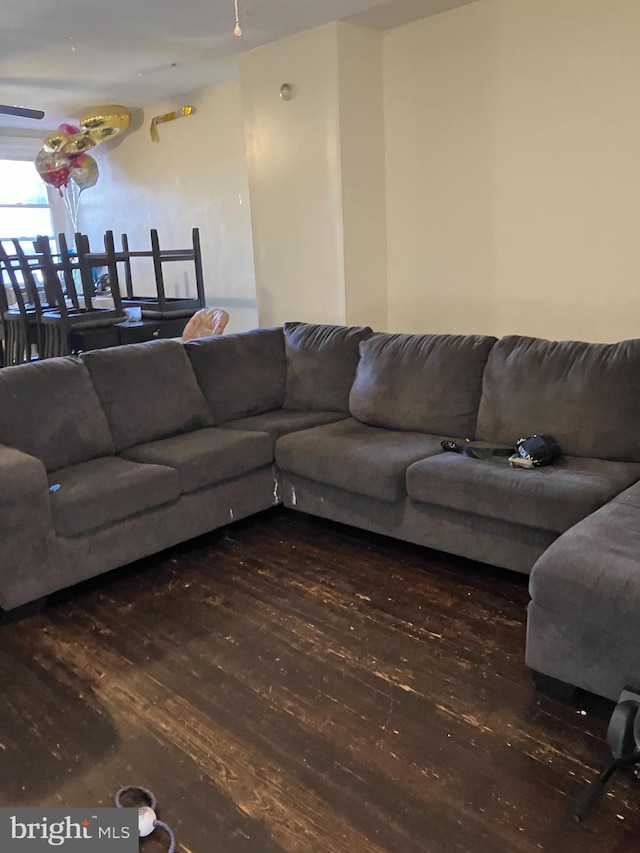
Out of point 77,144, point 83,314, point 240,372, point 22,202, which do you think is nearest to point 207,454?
point 240,372

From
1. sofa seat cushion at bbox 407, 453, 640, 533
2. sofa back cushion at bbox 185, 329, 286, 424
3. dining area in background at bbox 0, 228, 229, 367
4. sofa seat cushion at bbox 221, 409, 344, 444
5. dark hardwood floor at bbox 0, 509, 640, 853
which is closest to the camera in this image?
dark hardwood floor at bbox 0, 509, 640, 853

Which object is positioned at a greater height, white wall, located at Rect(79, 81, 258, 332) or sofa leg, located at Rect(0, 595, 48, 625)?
white wall, located at Rect(79, 81, 258, 332)

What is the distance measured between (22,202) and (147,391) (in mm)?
5476

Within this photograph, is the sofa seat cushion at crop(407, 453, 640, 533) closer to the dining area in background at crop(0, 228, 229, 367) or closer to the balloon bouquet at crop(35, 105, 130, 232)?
the dining area in background at crop(0, 228, 229, 367)

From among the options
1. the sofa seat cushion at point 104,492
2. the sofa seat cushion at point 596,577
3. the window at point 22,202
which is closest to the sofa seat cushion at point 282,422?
the sofa seat cushion at point 104,492

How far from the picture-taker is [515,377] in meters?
2.82

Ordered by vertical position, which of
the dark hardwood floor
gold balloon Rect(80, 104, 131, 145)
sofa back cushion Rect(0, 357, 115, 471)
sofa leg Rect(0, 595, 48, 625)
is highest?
gold balloon Rect(80, 104, 131, 145)

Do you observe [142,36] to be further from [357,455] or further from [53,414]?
[357,455]

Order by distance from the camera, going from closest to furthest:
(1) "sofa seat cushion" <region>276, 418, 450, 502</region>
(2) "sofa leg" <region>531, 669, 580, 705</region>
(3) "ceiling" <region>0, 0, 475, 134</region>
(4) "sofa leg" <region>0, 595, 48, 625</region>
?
1. (2) "sofa leg" <region>531, 669, 580, 705</region>
2. (4) "sofa leg" <region>0, 595, 48, 625</region>
3. (1) "sofa seat cushion" <region>276, 418, 450, 502</region>
4. (3) "ceiling" <region>0, 0, 475, 134</region>

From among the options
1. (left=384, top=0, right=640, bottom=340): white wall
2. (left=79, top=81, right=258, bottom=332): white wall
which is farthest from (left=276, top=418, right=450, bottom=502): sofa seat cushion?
(left=79, top=81, right=258, bottom=332): white wall

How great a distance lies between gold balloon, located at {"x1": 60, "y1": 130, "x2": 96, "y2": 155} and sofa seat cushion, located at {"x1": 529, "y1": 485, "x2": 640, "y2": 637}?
18.7ft

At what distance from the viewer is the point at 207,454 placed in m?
2.89

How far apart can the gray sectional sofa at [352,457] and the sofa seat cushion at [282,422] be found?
0.04ft

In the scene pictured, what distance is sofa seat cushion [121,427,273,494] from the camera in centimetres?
283
